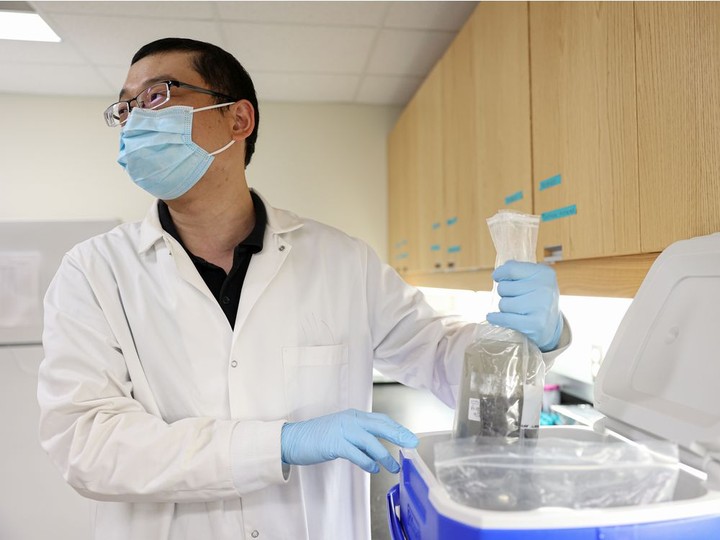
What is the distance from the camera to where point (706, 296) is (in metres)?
0.71

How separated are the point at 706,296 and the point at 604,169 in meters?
0.48

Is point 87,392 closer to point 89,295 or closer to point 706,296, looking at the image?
point 89,295

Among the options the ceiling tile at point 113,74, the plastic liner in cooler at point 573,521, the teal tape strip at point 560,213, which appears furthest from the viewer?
the ceiling tile at point 113,74

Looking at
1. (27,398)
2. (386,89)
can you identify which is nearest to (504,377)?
(27,398)

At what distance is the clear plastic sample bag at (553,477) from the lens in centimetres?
51

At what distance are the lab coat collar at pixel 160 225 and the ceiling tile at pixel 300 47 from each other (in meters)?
1.65

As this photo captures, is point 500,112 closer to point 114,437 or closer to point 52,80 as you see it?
point 114,437

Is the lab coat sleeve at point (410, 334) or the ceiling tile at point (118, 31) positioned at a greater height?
the ceiling tile at point (118, 31)

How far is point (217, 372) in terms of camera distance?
1.04 meters

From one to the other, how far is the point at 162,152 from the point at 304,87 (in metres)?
2.47

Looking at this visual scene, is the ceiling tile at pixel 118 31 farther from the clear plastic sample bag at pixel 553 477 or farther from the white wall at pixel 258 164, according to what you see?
the clear plastic sample bag at pixel 553 477

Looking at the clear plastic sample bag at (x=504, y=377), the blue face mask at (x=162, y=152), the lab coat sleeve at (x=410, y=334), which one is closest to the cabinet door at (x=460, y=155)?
the lab coat sleeve at (x=410, y=334)

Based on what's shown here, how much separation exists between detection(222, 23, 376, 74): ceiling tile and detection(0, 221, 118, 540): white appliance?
1274 millimetres

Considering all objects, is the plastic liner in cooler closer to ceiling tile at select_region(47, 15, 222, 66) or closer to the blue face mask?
the blue face mask
